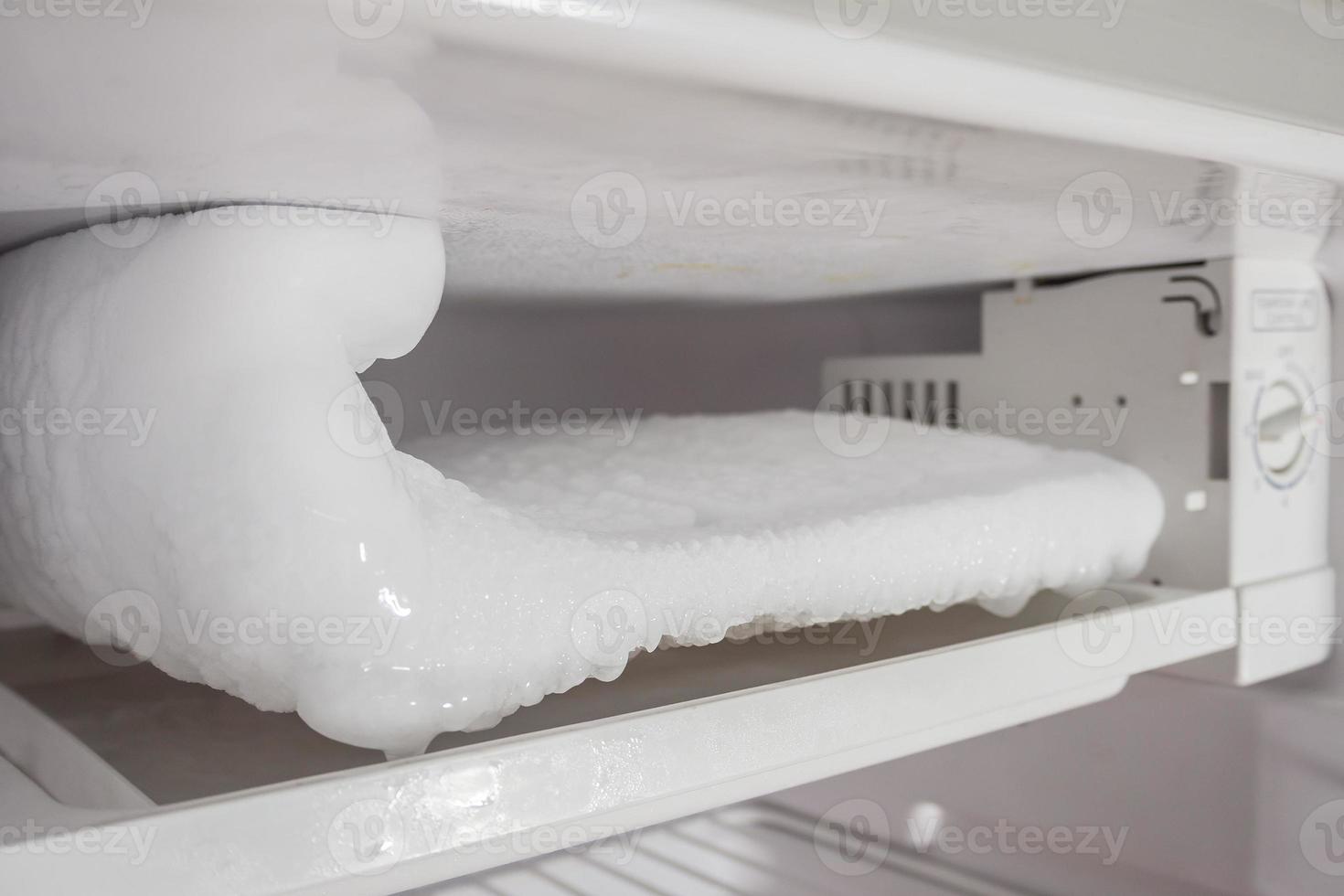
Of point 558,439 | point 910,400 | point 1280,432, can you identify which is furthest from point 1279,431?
point 558,439

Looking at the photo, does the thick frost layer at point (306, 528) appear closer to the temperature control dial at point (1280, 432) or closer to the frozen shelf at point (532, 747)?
the frozen shelf at point (532, 747)

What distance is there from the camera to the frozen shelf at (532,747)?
33 centimetres

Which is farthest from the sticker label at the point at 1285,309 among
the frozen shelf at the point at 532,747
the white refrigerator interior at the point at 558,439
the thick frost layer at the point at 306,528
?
the thick frost layer at the point at 306,528

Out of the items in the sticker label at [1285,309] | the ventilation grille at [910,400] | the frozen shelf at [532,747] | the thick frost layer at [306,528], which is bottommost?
the frozen shelf at [532,747]

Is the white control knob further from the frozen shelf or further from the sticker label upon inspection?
the frozen shelf

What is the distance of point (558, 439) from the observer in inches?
26.7

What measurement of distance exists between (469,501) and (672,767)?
135mm

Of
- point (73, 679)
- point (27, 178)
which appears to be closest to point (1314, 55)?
point (27, 178)

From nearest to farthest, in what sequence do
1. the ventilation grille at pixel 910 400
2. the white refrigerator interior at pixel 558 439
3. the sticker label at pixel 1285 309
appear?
the white refrigerator interior at pixel 558 439, the sticker label at pixel 1285 309, the ventilation grille at pixel 910 400

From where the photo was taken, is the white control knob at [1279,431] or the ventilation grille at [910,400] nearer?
the white control knob at [1279,431]

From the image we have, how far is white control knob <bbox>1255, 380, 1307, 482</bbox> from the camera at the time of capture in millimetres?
806

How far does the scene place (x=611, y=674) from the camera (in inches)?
17.2

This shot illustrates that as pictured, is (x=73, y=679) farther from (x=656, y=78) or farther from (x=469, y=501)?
(x=656, y=78)

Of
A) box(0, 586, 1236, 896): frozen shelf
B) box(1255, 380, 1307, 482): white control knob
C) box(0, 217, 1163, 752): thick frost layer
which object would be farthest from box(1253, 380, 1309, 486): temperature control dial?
box(0, 217, 1163, 752): thick frost layer
